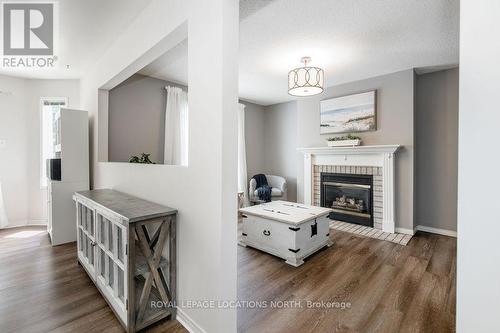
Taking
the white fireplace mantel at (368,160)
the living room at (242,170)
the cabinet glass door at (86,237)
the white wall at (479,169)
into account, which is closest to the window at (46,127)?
the living room at (242,170)

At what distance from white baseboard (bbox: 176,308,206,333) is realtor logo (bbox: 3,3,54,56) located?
110 inches

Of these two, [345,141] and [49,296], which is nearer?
[49,296]

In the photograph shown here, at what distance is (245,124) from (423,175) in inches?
141

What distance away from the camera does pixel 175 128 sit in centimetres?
411

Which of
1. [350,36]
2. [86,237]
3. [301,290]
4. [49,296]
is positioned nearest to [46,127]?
[86,237]

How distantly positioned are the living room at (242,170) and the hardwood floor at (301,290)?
0.06 feet

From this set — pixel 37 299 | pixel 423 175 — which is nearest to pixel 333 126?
pixel 423 175

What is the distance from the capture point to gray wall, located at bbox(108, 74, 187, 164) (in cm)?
363

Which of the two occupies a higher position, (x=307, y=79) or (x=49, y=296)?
(x=307, y=79)

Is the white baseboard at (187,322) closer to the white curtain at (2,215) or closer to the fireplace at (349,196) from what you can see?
the fireplace at (349,196)

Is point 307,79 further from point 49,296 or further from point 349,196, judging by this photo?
point 49,296

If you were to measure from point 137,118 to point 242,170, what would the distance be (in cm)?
238

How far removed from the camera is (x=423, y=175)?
3738 mm

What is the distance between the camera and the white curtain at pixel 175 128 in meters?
4.04
